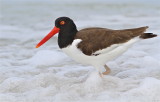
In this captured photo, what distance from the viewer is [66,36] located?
4.54 m

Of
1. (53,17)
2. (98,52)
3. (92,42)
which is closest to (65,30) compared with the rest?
(92,42)

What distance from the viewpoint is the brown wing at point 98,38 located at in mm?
4461

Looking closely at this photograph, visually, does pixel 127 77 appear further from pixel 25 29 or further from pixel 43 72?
pixel 25 29

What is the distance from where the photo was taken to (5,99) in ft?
14.1

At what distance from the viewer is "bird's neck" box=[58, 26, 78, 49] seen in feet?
14.8

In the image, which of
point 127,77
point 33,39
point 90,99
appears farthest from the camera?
point 33,39

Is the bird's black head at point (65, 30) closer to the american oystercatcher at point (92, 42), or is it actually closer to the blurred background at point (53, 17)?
the american oystercatcher at point (92, 42)

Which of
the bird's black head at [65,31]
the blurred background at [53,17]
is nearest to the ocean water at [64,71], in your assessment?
the blurred background at [53,17]

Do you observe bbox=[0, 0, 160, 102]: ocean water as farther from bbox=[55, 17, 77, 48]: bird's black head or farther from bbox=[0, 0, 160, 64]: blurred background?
bbox=[55, 17, 77, 48]: bird's black head

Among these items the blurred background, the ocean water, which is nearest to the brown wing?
the ocean water

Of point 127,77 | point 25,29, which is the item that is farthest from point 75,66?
point 25,29

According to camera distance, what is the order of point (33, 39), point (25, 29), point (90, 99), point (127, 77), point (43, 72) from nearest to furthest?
point (90, 99) < point (127, 77) < point (43, 72) < point (33, 39) < point (25, 29)

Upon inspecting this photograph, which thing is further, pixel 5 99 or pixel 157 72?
pixel 157 72

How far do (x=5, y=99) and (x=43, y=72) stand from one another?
1222 mm
